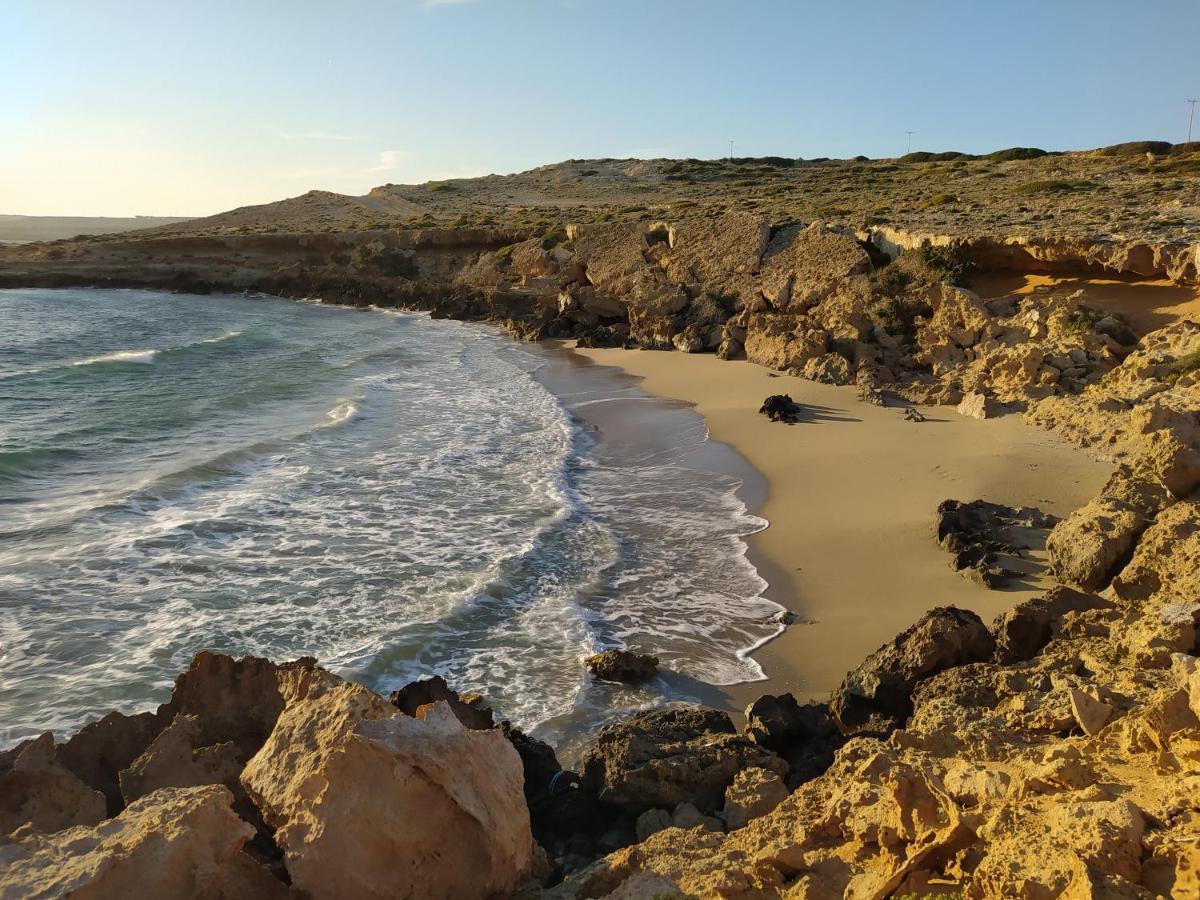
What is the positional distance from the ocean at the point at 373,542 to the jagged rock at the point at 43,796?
330 centimetres

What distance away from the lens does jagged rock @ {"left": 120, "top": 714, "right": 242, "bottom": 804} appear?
16.6ft

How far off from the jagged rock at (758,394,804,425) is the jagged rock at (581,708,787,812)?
12436 millimetres

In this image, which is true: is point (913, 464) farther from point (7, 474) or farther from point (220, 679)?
point (7, 474)

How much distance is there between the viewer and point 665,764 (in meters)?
6.53

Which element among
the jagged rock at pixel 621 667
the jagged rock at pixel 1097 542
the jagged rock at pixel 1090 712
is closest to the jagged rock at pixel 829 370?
the jagged rock at pixel 1097 542

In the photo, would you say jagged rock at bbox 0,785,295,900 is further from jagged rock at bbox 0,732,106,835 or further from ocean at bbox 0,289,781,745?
ocean at bbox 0,289,781,745

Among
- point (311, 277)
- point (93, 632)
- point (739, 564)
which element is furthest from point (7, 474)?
point (311, 277)

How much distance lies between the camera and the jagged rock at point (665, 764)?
645 cm

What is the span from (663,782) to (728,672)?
2.83m

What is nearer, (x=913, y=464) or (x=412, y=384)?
(x=913, y=464)

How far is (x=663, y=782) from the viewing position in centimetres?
646

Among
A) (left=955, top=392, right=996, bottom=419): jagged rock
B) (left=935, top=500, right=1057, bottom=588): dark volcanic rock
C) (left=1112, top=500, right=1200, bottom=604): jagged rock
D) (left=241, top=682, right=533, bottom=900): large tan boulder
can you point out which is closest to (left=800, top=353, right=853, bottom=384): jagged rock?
(left=955, top=392, right=996, bottom=419): jagged rock

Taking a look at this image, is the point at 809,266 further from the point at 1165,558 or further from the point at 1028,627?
the point at 1028,627

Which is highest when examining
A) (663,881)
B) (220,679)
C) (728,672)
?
(220,679)
